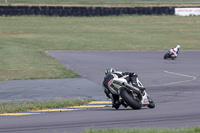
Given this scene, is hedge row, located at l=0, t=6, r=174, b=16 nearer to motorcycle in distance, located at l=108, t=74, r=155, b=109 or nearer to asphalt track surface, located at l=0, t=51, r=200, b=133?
asphalt track surface, located at l=0, t=51, r=200, b=133

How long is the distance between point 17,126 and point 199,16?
4485cm

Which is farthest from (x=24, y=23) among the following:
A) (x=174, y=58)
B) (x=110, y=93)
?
(x=110, y=93)

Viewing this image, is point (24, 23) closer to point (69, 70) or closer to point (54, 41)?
point (54, 41)

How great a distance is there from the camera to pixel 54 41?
34.3 m

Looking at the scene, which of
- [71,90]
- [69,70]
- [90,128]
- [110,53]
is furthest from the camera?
[110,53]

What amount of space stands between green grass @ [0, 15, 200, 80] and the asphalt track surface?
6.47 ft

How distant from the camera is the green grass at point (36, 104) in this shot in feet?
36.8

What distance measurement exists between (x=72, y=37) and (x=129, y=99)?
27143mm

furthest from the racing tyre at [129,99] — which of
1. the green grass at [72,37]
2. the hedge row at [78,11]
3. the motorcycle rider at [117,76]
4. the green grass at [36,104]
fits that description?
the hedge row at [78,11]

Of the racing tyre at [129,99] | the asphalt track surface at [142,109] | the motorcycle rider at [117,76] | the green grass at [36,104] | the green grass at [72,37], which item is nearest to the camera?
the asphalt track surface at [142,109]

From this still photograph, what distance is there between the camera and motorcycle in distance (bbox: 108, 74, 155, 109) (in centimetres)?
1032

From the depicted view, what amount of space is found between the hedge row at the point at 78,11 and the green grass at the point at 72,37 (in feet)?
1.98

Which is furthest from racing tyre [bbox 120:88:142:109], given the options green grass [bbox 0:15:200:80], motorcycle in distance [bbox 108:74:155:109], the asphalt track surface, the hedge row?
the hedge row

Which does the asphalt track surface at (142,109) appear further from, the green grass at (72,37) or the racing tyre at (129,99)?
the green grass at (72,37)
